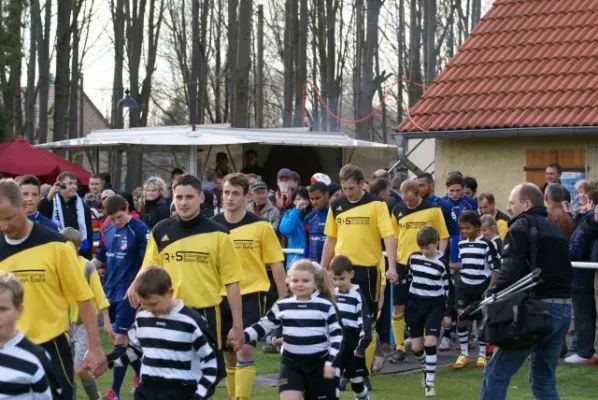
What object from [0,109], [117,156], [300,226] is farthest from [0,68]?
[300,226]

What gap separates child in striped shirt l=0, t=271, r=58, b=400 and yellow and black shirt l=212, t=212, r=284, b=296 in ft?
14.0

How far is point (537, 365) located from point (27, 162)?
19904 mm

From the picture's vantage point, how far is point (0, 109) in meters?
33.9

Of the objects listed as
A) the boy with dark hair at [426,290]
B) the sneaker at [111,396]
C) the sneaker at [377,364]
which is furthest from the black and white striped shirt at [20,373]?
the sneaker at [377,364]

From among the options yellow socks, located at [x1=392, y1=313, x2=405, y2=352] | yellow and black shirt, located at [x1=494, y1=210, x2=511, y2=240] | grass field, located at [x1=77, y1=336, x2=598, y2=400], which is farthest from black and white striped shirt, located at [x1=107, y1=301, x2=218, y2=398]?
yellow and black shirt, located at [x1=494, y1=210, x2=511, y2=240]

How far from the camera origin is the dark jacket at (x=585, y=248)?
13039mm

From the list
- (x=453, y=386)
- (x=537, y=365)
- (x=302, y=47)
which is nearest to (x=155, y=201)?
(x=453, y=386)

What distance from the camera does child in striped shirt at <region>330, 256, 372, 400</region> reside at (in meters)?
10.1

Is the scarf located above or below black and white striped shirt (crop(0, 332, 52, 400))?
above

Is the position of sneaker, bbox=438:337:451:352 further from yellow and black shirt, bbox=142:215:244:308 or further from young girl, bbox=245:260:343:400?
yellow and black shirt, bbox=142:215:244:308

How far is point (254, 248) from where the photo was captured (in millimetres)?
10266

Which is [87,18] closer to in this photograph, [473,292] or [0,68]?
[0,68]

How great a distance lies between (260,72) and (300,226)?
30064mm

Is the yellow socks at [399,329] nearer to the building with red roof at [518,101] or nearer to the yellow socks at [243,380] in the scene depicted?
the yellow socks at [243,380]
